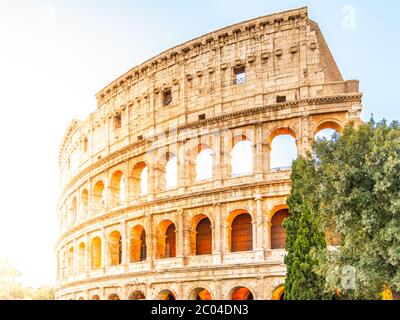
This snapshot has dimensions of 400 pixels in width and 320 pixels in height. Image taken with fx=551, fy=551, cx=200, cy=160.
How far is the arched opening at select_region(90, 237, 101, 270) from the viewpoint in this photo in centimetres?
3266

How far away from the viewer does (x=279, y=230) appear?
80.5 ft

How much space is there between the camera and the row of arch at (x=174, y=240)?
24.7m

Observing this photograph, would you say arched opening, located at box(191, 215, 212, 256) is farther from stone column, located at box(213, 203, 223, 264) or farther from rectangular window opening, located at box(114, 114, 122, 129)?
rectangular window opening, located at box(114, 114, 122, 129)

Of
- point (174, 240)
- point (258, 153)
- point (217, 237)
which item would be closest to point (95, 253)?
point (174, 240)

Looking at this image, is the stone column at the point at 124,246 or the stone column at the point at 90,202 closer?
the stone column at the point at 124,246

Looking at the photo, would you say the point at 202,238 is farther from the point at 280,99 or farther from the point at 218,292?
the point at 280,99

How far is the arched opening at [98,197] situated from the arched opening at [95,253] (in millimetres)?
1846

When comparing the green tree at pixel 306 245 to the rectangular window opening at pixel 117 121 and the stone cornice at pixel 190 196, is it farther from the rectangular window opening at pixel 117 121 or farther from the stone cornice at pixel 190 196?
the rectangular window opening at pixel 117 121

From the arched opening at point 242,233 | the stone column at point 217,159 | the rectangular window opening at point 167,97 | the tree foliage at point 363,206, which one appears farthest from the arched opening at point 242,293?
the rectangular window opening at point 167,97

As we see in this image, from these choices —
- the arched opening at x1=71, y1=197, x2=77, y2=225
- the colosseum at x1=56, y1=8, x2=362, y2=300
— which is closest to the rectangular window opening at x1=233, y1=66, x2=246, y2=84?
the colosseum at x1=56, y1=8, x2=362, y2=300

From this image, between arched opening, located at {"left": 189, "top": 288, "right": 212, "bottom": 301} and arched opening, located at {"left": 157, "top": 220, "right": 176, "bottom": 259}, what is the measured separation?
2379 mm
